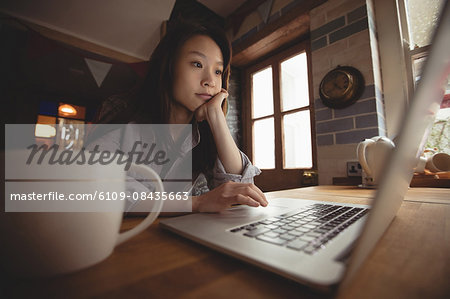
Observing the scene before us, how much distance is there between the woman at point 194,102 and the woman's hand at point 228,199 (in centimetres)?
29

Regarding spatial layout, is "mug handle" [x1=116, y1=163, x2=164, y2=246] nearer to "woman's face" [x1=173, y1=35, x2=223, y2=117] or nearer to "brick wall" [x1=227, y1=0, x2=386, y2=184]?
"woman's face" [x1=173, y1=35, x2=223, y2=117]

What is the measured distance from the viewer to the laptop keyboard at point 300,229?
0.22 m

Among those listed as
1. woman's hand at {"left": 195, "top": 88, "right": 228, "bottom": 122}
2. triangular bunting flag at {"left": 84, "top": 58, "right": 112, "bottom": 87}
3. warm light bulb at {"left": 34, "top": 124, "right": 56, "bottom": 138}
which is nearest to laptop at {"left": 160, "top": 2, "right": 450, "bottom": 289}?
woman's hand at {"left": 195, "top": 88, "right": 228, "bottom": 122}

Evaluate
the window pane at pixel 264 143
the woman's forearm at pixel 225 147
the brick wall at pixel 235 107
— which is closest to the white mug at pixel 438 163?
the woman's forearm at pixel 225 147

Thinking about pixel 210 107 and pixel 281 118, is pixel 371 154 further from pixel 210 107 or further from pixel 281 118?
pixel 281 118

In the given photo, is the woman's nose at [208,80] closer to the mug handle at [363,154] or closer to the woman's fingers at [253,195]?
the woman's fingers at [253,195]

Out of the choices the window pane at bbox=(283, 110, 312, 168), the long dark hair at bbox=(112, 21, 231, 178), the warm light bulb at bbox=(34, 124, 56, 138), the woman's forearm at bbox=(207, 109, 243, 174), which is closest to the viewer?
the woman's forearm at bbox=(207, 109, 243, 174)

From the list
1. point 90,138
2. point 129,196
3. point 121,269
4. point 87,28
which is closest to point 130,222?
point 129,196

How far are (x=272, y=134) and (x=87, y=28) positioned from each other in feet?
8.09

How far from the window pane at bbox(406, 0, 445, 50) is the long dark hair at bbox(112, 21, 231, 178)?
1.51 meters

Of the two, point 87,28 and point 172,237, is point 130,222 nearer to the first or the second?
point 172,237

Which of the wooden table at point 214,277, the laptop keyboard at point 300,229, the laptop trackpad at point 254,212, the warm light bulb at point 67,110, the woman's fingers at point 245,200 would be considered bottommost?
the wooden table at point 214,277

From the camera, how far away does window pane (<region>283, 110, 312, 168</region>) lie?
1908 millimetres

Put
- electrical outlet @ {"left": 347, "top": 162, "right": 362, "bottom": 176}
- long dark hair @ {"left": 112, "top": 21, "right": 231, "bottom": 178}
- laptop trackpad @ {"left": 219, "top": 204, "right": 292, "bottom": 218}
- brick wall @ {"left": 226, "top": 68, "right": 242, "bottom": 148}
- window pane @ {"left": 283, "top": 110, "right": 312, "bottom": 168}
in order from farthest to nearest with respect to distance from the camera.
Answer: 1. brick wall @ {"left": 226, "top": 68, "right": 242, "bottom": 148}
2. window pane @ {"left": 283, "top": 110, "right": 312, "bottom": 168}
3. electrical outlet @ {"left": 347, "top": 162, "right": 362, "bottom": 176}
4. long dark hair @ {"left": 112, "top": 21, "right": 231, "bottom": 178}
5. laptop trackpad @ {"left": 219, "top": 204, "right": 292, "bottom": 218}
